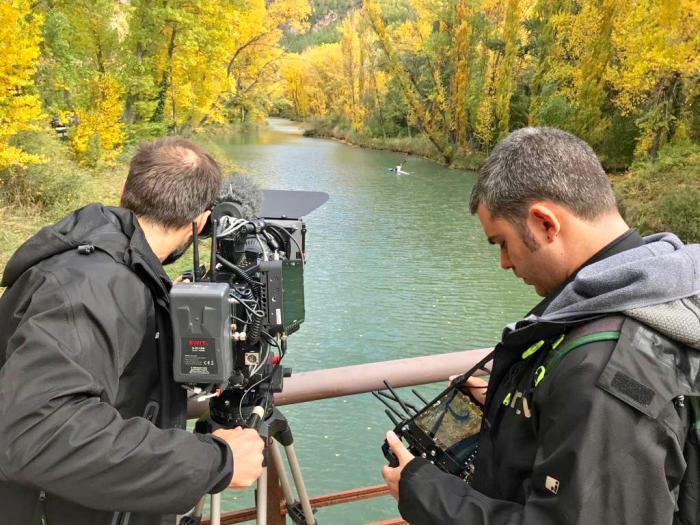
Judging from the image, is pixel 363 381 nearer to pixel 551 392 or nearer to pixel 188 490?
pixel 188 490

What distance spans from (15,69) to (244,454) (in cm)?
823

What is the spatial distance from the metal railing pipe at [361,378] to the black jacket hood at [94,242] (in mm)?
465

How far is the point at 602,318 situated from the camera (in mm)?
876

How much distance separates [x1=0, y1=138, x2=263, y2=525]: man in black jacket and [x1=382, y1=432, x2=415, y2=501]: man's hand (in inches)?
10.3

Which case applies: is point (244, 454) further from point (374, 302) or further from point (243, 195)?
point (374, 302)

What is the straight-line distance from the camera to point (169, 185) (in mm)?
1250

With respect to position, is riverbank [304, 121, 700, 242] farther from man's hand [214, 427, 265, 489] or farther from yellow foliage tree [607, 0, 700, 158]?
man's hand [214, 427, 265, 489]

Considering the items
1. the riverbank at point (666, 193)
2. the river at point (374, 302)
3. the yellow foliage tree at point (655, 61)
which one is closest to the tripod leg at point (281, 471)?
the river at point (374, 302)

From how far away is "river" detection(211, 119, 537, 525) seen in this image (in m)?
4.80

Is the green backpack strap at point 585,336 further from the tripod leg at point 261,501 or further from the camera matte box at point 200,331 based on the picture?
the tripod leg at point 261,501

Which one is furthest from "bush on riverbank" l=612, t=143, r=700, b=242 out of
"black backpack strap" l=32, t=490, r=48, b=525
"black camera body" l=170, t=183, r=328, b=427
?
"black backpack strap" l=32, t=490, r=48, b=525

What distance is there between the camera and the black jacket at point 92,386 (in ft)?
2.96

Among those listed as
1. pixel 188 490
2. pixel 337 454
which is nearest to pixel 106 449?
pixel 188 490

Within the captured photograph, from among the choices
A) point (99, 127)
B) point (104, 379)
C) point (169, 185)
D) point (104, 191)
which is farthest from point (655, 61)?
point (104, 379)
